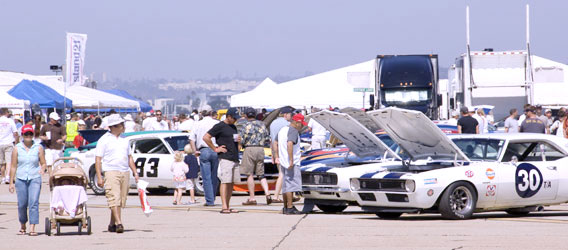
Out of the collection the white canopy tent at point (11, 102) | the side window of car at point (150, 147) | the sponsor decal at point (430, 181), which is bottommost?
the sponsor decal at point (430, 181)

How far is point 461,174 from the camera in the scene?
14266 mm

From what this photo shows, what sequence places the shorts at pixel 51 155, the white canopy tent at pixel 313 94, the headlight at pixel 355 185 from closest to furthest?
1. the headlight at pixel 355 185
2. the shorts at pixel 51 155
3. the white canopy tent at pixel 313 94

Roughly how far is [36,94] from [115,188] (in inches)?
1042

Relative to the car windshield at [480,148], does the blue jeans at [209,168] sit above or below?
below

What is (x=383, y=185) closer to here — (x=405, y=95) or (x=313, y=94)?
(x=405, y=95)

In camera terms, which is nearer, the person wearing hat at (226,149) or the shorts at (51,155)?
the person wearing hat at (226,149)

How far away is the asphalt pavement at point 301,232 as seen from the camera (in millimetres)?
11625

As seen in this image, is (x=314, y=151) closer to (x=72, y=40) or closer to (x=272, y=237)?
(x=272, y=237)

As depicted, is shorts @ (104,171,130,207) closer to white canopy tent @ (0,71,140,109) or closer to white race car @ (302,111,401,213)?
white race car @ (302,111,401,213)

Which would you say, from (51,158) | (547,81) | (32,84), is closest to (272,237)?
(51,158)

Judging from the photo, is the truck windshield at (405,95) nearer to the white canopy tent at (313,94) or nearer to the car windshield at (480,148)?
the white canopy tent at (313,94)

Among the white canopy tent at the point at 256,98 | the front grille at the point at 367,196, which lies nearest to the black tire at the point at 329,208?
the front grille at the point at 367,196

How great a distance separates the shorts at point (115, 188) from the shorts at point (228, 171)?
3.30m

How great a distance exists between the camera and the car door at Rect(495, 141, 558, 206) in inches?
573
